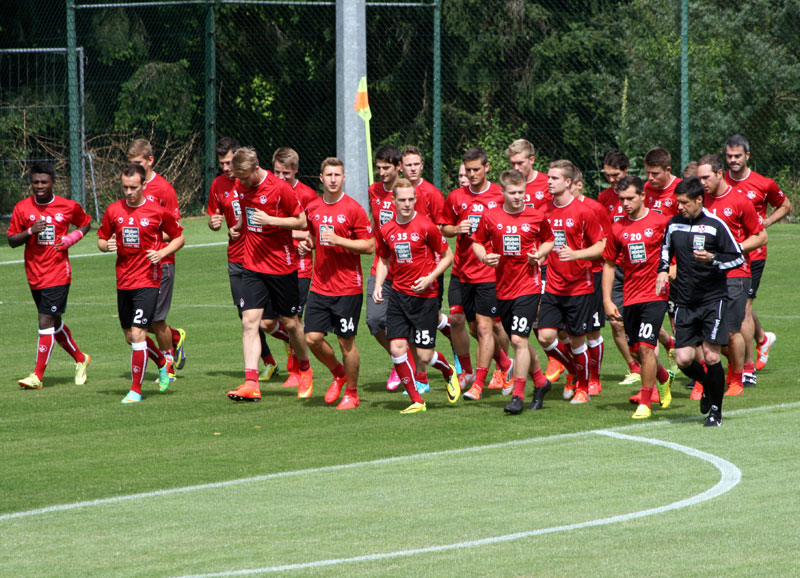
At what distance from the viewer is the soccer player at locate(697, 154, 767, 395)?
37.3 ft

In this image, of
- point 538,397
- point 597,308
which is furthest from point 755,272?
point 538,397

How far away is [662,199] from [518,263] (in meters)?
1.83

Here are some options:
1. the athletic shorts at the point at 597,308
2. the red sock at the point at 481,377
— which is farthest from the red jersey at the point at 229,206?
the athletic shorts at the point at 597,308

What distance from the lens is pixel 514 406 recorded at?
10.6 m

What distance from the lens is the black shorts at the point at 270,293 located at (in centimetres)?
1152

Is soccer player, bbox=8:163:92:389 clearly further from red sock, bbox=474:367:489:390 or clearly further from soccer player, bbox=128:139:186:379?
red sock, bbox=474:367:489:390

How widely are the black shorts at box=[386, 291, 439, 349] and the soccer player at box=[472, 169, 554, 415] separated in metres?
0.60

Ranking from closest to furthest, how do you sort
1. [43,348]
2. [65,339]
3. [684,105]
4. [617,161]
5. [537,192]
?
[617,161], [537,192], [43,348], [65,339], [684,105]

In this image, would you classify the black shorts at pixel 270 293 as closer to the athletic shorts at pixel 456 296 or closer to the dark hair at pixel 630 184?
the athletic shorts at pixel 456 296

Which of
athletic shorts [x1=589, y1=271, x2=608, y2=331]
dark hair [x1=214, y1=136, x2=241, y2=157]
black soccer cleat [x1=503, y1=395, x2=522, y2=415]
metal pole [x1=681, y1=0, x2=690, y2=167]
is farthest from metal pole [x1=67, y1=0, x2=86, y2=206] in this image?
black soccer cleat [x1=503, y1=395, x2=522, y2=415]

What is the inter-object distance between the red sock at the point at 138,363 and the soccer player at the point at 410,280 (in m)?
2.26

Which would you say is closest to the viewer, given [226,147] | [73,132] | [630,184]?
A: [630,184]

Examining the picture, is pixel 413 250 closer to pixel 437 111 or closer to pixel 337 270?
pixel 337 270

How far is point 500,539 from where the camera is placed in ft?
22.1
